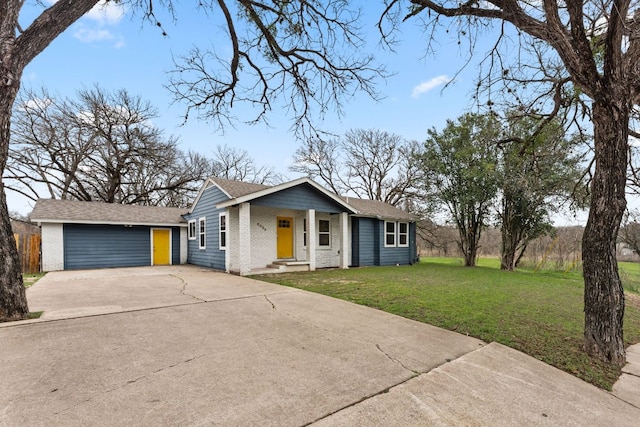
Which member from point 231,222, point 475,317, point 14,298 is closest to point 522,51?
point 475,317

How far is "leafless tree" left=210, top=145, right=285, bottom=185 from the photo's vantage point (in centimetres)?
2734

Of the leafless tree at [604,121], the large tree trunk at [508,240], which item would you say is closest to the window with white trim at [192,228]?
the leafless tree at [604,121]

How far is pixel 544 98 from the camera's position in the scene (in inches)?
215

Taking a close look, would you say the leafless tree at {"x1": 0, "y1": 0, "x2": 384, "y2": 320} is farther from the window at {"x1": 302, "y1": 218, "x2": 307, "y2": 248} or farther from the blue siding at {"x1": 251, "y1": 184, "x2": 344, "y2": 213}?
the window at {"x1": 302, "y1": 218, "x2": 307, "y2": 248}

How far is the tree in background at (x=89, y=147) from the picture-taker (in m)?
17.0

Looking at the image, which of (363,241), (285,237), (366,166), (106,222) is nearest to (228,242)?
(285,237)

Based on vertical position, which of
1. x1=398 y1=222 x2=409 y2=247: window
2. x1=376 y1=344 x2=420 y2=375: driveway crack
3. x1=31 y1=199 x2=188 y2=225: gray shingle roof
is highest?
x1=31 y1=199 x2=188 y2=225: gray shingle roof

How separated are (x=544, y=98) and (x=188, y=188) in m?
22.9

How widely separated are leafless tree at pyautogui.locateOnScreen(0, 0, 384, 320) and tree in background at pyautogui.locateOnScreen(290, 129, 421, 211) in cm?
1560

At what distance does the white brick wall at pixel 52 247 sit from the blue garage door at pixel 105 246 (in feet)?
0.54

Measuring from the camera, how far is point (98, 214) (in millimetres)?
12727

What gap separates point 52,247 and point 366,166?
19.9 meters

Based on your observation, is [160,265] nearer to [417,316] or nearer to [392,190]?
[417,316]

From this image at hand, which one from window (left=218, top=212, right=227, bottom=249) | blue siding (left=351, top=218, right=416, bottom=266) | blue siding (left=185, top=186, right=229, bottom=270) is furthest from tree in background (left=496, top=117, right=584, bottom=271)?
blue siding (left=185, top=186, right=229, bottom=270)
